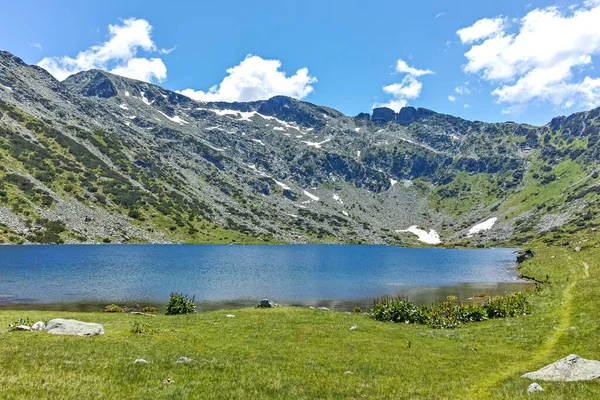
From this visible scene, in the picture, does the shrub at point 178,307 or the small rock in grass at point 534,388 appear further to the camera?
the shrub at point 178,307

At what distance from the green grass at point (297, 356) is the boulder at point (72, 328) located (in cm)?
94

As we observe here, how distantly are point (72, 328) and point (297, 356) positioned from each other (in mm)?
17172

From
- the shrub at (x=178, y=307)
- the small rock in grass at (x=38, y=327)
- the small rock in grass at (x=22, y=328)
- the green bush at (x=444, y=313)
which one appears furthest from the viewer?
the shrub at (x=178, y=307)

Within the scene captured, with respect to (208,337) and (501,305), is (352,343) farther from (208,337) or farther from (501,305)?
(501,305)

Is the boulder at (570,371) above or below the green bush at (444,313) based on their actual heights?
above

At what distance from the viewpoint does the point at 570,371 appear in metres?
18.7

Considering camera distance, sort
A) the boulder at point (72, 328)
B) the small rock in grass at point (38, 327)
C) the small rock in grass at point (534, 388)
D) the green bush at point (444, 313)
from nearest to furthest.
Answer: the small rock in grass at point (534, 388) < the boulder at point (72, 328) < the small rock in grass at point (38, 327) < the green bush at point (444, 313)

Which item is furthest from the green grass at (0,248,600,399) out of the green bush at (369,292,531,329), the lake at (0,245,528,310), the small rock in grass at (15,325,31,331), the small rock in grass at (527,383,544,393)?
the lake at (0,245,528,310)

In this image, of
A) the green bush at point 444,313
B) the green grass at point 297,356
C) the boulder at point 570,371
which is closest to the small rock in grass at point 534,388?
the green grass at point 297,356

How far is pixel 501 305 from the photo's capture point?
46.8m

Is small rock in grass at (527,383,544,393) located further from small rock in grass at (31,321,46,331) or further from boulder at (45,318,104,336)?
small rock in grass at (31,321,46,331)

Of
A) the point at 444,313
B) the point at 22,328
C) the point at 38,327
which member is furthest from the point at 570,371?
the point at 22,328

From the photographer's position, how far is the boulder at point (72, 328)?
27828 millimetres

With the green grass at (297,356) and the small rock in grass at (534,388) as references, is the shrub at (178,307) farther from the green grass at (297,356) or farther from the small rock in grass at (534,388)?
the small rock in grass at (534,388)
